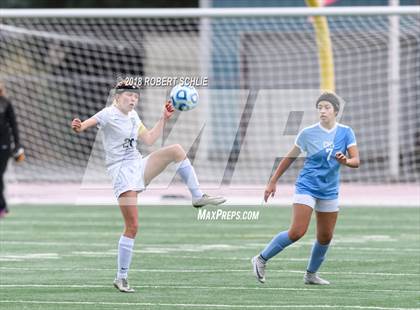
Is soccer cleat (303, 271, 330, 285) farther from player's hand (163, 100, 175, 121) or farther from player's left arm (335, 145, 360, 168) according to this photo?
player's hand (163, 100, 175, 121)

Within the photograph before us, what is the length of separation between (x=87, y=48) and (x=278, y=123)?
15.5 feet

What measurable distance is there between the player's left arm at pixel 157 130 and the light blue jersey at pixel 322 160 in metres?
1.36

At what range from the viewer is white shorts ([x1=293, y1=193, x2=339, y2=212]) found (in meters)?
11.5

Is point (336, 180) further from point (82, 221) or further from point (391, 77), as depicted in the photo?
point (391, 77)

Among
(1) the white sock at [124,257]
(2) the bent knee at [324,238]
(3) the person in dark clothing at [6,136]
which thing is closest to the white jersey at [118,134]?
(1) the white sock at [124,257]

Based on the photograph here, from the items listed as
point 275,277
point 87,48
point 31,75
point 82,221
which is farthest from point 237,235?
point 31,75

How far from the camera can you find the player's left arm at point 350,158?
10.9 m

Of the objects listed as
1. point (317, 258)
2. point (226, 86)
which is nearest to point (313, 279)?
point (317, 258)

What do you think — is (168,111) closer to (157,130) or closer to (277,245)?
(157,130)

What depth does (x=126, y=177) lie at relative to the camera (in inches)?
451

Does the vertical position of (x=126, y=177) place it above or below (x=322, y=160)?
below

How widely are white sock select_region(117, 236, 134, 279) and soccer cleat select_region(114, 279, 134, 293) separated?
0.04 metres

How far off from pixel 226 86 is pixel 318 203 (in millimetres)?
16959

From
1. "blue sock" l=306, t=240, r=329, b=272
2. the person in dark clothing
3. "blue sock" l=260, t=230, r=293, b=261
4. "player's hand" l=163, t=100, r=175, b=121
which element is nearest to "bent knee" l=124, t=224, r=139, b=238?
"player's hand" l=163, t=100, r=175, b=121
